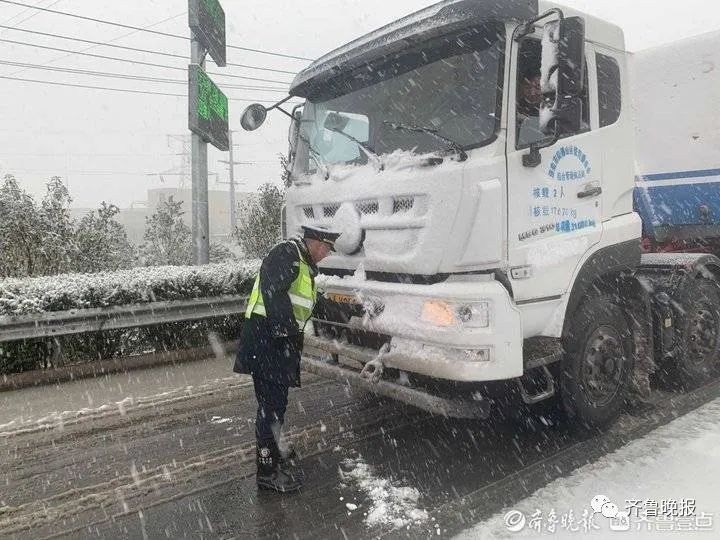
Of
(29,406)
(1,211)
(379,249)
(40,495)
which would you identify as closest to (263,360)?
(379,249)

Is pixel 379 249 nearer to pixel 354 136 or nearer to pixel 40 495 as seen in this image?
pixel 354 136

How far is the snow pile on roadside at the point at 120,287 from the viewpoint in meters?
5.82

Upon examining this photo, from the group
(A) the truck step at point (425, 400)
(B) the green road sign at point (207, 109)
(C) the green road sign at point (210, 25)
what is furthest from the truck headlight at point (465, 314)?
(C) the green road sign at point (210, 25)

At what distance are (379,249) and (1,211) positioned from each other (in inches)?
282

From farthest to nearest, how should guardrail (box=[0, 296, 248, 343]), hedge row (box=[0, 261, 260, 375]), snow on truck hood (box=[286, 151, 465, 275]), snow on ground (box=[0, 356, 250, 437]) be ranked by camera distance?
hedge row (box=[0, 261, 260, 375]) < guardrail (box=[0, 296, 248, 343]) < snow on ground (box=[0, 356, 250, 437]) < snow on truck hood (box=[286, 151, 465, 275])

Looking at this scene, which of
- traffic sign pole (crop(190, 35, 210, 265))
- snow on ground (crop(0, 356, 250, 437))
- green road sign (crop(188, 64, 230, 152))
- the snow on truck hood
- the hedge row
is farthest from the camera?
traffic sign pole (crop(190, 35, 210, 265))

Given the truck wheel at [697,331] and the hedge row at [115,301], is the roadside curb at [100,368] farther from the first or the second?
the truck wheel at [697,331]

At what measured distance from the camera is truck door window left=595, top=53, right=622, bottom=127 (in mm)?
4094

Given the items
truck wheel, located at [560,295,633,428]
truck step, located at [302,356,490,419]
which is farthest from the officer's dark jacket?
truck wheel, located at [560,295,633,428]

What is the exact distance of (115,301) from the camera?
20.7 ft

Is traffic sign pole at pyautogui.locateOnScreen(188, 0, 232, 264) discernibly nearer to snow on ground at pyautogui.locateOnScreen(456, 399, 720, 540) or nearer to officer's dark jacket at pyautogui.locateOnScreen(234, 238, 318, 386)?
officer's dark jacket at pyautogui.locateOnScreen(234, 238, 318, 386)

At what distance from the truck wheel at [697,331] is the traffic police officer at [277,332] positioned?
10.8ft
